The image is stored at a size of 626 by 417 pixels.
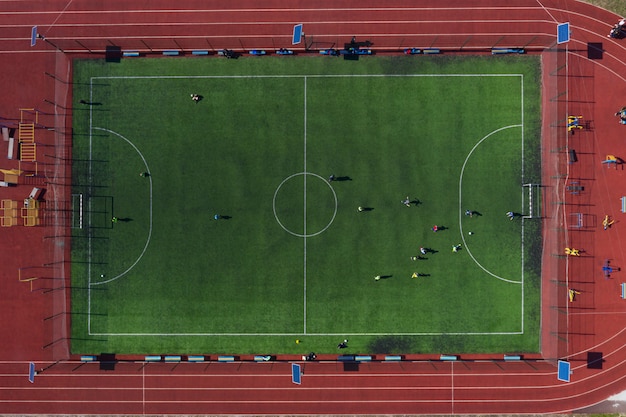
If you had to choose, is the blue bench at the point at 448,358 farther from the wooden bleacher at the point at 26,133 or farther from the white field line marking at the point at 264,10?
the wooden bleacher at the point at 26,133

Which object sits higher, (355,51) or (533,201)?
(355,51)

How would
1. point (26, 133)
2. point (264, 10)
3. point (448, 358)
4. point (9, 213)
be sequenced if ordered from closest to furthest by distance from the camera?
point (448, 358)
point (264, 10)
point (9, 213)
point (26, 133)

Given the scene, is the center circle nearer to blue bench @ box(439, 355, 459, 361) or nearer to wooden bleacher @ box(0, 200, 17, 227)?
blue bench @ box(439, 355, 459, 361)

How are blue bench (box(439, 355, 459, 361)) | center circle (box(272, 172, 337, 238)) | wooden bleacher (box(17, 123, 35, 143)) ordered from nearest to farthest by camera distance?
1. blue bench (box(439, 355, 459, 361))
2. center circle (box(272, 172, 337, 238))
3. wooden bleacher (box(17, 123, 35, 143))

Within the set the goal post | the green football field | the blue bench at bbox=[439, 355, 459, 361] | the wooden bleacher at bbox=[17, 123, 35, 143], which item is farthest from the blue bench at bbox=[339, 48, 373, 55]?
the wooden bleacher at bbox=[17, 123, 35, 143]

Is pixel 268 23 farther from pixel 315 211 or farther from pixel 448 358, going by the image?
pixel 448 358

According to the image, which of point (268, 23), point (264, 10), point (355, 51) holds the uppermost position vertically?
point (264, 10)

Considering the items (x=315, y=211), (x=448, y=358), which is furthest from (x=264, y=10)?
(x=448, y=358)

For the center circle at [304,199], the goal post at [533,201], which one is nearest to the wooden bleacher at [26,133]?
the center circle at [304,199]
